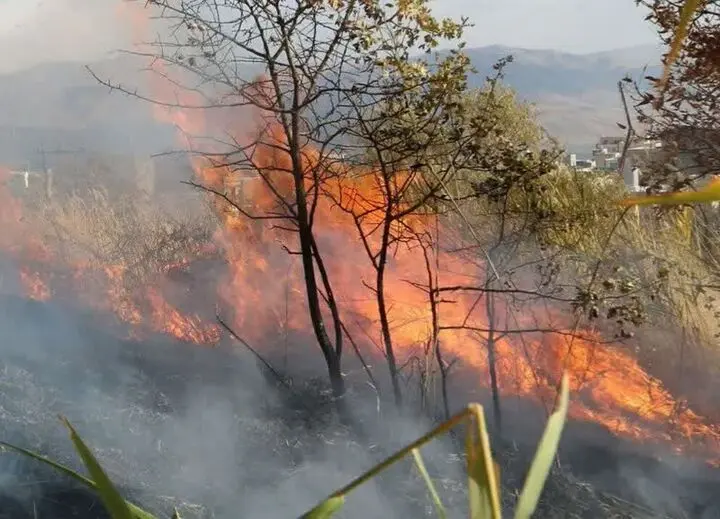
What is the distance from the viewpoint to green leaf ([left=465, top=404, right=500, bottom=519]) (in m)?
0.40

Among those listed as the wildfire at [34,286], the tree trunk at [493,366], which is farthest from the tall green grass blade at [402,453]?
the wildfire at [34,286]

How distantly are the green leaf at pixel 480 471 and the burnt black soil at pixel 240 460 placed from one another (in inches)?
134

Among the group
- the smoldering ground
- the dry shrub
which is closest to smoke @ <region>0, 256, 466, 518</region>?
the smoldering ground

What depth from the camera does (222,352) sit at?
6.10m

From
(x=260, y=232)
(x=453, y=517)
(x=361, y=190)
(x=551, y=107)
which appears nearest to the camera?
(x=453, y=517)

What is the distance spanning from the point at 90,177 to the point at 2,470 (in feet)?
19.0

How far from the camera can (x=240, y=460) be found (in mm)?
4297

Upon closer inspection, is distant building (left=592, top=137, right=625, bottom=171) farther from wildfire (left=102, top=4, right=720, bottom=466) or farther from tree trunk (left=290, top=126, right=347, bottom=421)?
tree trunk (left=290, top=126, right=347, bottom=421)

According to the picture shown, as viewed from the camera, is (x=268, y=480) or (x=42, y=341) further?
(x=42, y=341)

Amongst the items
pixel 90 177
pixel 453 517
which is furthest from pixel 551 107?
pixel 453 517

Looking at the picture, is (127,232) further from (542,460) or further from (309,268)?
(542,460)

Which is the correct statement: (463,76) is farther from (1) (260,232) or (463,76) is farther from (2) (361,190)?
(1) (260,232)

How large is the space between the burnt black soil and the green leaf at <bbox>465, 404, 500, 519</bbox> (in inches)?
134

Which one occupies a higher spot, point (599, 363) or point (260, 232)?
point (260, 232)
